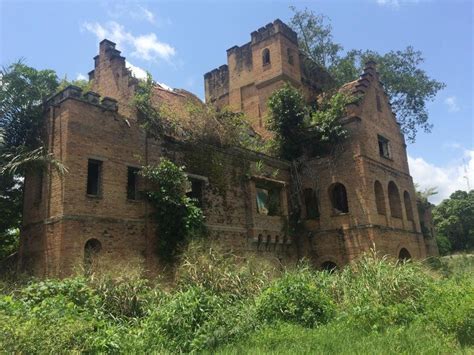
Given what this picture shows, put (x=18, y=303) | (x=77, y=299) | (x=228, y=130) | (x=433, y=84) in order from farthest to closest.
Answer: (x=433, y=84), (x=228, y=130), (x=77, y=299), (x=18, y=303)

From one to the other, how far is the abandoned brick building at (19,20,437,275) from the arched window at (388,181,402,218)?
52mm

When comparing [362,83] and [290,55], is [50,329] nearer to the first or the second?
[362,83]

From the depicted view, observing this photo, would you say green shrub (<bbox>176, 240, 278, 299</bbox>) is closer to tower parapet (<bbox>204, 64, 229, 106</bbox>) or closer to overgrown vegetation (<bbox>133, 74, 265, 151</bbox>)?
overgrown vegetation (<bbox>133, 74, 265, 151</bbox>)

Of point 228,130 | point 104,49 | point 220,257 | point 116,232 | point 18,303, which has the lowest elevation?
point 18,303

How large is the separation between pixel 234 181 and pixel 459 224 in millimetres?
28179

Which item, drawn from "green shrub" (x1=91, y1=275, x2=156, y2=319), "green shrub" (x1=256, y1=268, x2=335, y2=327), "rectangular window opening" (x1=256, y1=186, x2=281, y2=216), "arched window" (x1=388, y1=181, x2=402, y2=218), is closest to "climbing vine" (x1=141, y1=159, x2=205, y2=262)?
"green shrub" (x1=91, y1=275, x2=156, y2=319)

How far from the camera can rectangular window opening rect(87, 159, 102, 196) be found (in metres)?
14.2

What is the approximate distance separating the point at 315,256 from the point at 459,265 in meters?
6.01

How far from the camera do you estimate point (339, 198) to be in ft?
71.8

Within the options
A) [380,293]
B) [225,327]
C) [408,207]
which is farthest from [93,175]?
[408,207]

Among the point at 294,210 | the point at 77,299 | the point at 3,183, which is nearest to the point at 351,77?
the point at 294,210

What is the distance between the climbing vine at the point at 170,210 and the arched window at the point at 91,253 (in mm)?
2098

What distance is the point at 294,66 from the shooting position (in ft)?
83.7

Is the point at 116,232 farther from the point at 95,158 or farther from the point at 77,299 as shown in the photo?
the point at 77,299
